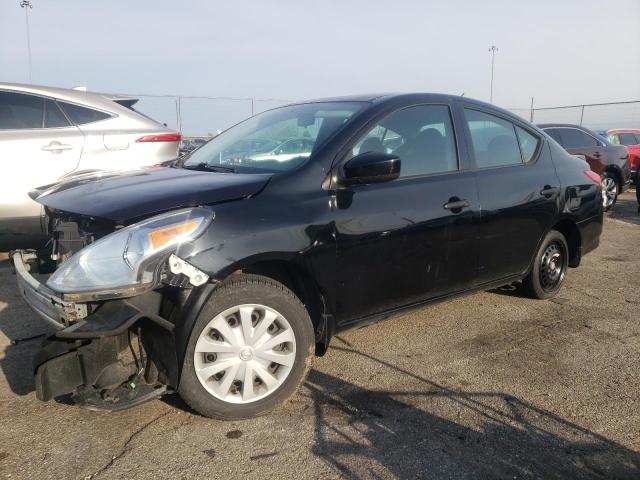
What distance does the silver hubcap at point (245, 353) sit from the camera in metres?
2.64

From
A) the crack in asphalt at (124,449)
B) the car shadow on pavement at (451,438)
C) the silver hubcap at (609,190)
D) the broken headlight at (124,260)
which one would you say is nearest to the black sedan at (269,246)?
the broken headlight at (124,260)

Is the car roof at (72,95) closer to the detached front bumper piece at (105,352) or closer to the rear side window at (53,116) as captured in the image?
the rear side window at (53,116)

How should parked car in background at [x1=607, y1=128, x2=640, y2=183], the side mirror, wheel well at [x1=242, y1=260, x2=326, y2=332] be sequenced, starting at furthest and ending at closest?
parked car in background at [x1=607, y1=128, x2=640, y2=183] < the side mirror < wheel well at [x1=242, y1=260, x2=326, y2=332]

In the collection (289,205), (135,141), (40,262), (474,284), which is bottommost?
(474,284)

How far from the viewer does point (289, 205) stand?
2.87 m

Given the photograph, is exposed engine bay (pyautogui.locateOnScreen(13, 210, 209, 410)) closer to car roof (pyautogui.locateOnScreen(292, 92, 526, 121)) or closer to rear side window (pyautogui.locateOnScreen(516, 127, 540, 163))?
car roof (pyautogui.locateOnScreen(292, 92, 526, 121))

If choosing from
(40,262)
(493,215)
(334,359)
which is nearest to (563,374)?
(493,215)

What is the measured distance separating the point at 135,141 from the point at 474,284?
3.68 meters

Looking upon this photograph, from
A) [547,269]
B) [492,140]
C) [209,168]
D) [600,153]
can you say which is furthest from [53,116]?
[600,153]

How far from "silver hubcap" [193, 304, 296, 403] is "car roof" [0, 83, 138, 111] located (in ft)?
12.4

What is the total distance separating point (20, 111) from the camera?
5.16m

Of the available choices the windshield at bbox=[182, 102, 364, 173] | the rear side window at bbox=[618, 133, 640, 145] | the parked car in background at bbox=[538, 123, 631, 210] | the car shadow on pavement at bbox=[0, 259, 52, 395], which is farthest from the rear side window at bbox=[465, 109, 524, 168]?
the rear side window at bbox=[618, 133, 640, 145]

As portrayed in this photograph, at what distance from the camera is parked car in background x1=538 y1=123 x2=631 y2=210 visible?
35.3 ft

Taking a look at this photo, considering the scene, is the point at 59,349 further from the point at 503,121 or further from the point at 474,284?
the point at 503,121
